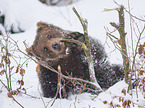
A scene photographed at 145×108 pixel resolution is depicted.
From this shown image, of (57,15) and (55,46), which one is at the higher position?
(57,15)

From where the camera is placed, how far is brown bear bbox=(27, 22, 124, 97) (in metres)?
3.60

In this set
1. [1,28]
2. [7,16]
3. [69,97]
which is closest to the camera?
[69,97]

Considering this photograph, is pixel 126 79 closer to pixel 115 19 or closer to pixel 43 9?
pixel 115 19

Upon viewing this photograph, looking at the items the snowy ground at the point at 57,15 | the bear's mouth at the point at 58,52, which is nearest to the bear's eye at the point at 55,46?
the bear's mouth at the point at 58,52

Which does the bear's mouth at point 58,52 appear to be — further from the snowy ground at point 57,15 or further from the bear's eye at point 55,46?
the snowy ground at point 57,15

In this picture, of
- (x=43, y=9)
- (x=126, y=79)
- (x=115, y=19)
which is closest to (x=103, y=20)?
(x=115, y=19)

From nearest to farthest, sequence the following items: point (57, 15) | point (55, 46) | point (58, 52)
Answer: point (55, 46) → point (58, 52) → point (57, 15)

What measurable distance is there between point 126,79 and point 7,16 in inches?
235

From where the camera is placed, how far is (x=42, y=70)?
12.4 feet

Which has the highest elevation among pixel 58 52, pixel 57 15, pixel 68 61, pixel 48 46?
pixel 57 15

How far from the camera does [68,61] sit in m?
3.70

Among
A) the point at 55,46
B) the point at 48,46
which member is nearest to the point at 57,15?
the point at 48,46

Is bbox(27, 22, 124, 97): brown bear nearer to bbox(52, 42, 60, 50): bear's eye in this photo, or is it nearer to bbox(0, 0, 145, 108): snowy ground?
bbox(52, 42, 60, 50): bear's eye

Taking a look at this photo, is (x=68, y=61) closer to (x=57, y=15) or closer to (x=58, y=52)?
(x=58, y=52)
